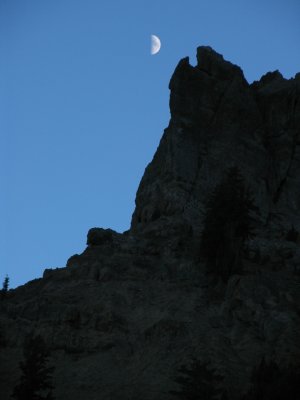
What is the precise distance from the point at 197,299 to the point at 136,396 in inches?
536

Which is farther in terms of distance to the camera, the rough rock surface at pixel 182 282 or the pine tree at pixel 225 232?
the pine tree at pixel 225 232

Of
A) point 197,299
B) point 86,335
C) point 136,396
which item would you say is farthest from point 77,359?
point 197,299

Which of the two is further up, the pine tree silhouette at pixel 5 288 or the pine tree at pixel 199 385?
the pine tree silhouette at pixel 5 288

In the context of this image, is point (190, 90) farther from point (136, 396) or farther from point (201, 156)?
point (136, 396)

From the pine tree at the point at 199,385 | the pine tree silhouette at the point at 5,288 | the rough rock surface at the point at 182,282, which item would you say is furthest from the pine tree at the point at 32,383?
the pine tree silhouette at the point at 5,288

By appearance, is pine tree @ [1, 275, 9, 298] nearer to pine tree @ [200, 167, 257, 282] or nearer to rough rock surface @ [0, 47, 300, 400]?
rough rock surface @ [0, 47, 300, 400]

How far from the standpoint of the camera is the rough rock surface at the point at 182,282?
41.3m

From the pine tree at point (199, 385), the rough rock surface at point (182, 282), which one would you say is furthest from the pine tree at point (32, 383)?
the pine tree at point (199, 385)

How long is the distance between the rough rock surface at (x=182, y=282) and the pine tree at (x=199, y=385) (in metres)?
1.44

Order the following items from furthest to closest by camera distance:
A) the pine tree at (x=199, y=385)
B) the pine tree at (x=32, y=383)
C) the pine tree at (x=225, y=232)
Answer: the pine tree at (x=225, y=232) < the pine tree at (x=32, y=383) < the pine tree at (x=199, y=385)

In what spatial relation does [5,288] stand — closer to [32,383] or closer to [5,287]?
[5,287]

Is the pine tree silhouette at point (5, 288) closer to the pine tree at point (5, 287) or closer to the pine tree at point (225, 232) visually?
the pine tree at point (5, 287)

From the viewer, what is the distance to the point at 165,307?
160 ft

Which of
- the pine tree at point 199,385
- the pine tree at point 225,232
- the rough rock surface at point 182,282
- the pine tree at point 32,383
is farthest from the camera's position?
the pine tree at point 225,232
